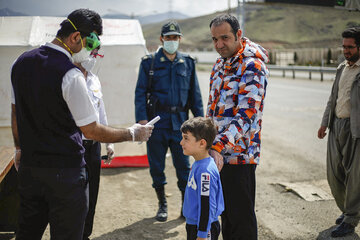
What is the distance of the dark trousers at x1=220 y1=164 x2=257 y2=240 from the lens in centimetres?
271

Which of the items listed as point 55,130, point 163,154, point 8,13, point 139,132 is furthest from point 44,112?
point 8,13

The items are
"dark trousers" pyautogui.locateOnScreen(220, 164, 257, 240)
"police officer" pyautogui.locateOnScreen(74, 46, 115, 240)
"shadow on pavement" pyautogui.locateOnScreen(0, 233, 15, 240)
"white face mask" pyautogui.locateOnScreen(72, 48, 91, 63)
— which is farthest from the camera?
"shadow on pavement" pyautogui.locateOnScreen(0, 233, 15, 240)

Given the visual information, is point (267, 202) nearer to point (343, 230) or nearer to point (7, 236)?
point (343, 230)

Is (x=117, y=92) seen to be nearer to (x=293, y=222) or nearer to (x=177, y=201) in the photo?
(x=177, y=201)

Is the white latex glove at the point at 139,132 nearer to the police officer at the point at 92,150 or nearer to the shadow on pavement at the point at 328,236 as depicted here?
the police officer at the point at 92,150

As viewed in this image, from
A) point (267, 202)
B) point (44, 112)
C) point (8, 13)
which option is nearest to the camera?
point (44, 112)

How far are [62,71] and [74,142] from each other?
44cm

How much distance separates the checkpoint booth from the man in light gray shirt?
334 centimetres

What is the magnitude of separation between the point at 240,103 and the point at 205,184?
60cm

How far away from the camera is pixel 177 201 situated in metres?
4.91

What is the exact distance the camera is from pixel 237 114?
2500 mm

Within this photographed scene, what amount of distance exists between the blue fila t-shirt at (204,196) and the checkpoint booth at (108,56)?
397 centimetres

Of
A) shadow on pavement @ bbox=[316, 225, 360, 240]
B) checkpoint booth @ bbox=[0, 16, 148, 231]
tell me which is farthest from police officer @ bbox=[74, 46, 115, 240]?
checkpoint booth @ bbox=[0, 16, 148, 231]

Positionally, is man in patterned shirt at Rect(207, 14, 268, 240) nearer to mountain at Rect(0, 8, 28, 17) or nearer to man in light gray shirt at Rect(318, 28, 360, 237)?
man in light gray shirt at Rect(318, 28, 360, 237)
